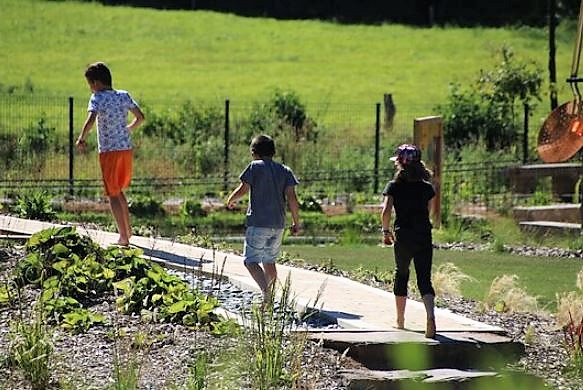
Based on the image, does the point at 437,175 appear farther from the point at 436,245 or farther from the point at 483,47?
the point at 483,47

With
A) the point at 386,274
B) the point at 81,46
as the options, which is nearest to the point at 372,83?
the point at 81,46

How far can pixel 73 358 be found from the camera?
31.9ft

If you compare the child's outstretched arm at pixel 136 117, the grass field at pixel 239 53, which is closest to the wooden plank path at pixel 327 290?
the child's outstretched arm at pixel 136 117

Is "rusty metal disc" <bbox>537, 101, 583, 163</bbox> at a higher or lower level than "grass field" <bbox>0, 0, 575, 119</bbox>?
lower

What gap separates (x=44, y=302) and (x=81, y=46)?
4300cm

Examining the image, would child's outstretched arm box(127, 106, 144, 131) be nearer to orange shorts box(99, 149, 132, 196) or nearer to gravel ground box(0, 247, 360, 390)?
orange shorts box(99, 149, 132, 196)

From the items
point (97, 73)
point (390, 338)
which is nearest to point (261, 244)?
point (390, 338)

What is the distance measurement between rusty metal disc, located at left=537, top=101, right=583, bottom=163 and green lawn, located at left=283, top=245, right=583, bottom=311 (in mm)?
1288

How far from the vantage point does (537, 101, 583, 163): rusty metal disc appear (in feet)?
55.7

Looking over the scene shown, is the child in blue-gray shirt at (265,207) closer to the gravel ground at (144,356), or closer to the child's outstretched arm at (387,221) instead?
the child's outstretched arm at (387,221)

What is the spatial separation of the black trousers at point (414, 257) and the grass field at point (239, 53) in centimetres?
3073

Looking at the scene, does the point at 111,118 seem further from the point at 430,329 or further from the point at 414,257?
the point at 430,329

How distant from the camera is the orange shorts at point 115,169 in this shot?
540 inches

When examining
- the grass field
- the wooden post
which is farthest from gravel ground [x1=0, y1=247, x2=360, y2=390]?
the grass field
